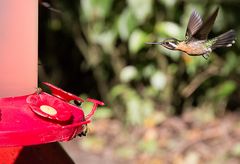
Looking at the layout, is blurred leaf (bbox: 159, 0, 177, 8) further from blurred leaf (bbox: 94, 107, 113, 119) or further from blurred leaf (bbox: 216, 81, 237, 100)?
blurred leaf (bbox: 94, 107, 113, 119)

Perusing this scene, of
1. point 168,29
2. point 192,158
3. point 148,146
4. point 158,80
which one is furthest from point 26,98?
point 158,80

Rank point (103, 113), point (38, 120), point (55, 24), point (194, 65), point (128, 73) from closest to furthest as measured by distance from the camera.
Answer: point (38, 120) < point (194, 65) < point (128, 73) < point (103, 113) < point (55, 24)

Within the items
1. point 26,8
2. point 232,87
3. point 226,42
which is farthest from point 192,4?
point 226,42

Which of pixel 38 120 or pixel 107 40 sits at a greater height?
pixel 38 120

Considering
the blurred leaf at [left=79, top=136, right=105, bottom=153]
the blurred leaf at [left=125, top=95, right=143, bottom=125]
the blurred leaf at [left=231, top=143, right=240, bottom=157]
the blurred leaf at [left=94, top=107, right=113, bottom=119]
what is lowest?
the blurred leaf at [left=79, top=136, right=105, bottom=153]

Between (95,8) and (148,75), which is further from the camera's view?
(148,75)

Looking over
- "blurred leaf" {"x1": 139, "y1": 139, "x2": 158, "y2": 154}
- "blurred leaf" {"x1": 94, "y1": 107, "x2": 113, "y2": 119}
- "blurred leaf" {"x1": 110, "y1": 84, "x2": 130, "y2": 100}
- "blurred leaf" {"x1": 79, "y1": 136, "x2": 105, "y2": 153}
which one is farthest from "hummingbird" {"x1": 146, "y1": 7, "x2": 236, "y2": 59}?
"blurred leaf" {"x1": 94, "y1": 107, "x2": 113, "y2": 119}

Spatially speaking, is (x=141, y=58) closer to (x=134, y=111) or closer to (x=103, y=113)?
(x=134, y=111)
